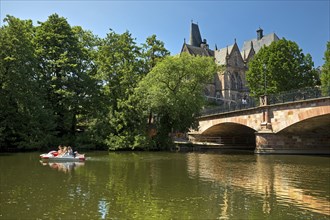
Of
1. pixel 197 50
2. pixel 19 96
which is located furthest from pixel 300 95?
pixel 197 50

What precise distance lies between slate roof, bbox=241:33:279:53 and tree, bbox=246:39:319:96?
117ft

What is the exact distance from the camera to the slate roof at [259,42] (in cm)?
8331

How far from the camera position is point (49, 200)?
1066 centimetres

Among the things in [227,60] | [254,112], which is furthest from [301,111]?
[227,60]

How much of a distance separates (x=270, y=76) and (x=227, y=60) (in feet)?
129

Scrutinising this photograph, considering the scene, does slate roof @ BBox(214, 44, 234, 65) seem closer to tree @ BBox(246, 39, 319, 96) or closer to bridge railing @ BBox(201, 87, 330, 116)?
tree @ BBox(246, 39, 319, 96)

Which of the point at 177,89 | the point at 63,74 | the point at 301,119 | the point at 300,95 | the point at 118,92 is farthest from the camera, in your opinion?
the point at 118,92

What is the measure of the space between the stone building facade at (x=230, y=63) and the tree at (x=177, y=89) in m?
44.0

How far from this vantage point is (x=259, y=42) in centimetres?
8919

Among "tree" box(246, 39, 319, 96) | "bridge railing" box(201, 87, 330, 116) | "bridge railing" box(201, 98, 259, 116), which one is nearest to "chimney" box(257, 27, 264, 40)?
"tree" box(246, 39, 319, 96)

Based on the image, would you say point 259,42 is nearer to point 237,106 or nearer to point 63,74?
point 237,106

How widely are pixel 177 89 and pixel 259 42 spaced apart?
198 ft

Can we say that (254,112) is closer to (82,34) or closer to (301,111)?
(301,111)

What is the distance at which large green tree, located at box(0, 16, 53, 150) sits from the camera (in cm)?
3222
